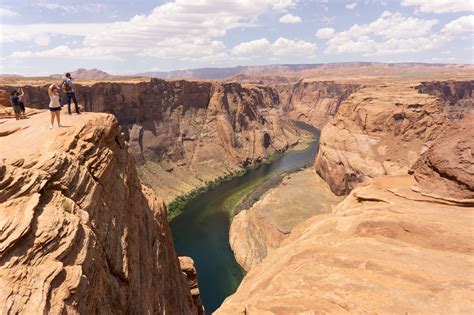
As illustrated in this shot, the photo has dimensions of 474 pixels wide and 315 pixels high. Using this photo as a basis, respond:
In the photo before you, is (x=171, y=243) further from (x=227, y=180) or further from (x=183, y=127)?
(x=183, y=127)

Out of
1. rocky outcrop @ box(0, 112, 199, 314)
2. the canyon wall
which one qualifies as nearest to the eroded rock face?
the canyon wall

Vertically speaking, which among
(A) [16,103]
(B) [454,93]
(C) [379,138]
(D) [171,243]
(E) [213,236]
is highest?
(A) [16,103]

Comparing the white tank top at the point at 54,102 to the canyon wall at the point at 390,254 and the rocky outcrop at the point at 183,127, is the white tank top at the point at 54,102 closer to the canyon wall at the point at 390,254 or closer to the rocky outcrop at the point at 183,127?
the canyon wall at the point at 390,254

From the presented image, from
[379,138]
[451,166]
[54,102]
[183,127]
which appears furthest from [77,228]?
[183,127]

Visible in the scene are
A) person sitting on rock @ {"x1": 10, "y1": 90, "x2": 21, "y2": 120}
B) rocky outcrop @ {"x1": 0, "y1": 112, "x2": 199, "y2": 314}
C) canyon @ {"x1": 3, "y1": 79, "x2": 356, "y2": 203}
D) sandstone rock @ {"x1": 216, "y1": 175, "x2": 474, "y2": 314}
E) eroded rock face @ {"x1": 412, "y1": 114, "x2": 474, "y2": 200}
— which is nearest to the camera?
rocky outcrop @ {"x1": 0, "y1": 112, "x2": 199, "y2": 314}

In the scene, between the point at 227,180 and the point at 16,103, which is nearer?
the point at 16,103

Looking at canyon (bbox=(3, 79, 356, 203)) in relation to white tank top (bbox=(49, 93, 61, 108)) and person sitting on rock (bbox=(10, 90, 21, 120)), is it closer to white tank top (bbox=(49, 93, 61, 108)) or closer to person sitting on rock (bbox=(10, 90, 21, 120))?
person sitting on rock (bbox=(10, 90, 21, 120))

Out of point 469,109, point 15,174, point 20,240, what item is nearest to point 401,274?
point 20,240
